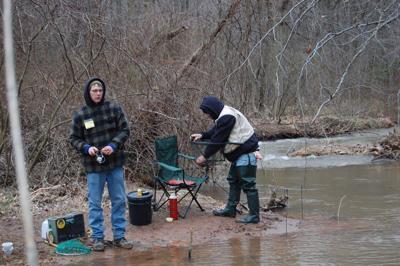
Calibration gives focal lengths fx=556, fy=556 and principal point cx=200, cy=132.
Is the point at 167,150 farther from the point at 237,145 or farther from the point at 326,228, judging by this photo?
the point at 326,228

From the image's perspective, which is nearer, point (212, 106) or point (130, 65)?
point (212, 106)

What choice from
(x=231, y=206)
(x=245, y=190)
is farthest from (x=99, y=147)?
(x=231, y=206)

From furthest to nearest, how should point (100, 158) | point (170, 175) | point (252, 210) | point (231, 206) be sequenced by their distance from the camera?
1. point (170, 175)
2. point (231, 206)
3. point (252, 210)
4. point (100, 158)

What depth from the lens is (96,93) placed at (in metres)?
5.71

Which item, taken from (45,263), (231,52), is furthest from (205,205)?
(231,52)

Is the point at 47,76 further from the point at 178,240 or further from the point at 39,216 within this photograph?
the point at 178,240

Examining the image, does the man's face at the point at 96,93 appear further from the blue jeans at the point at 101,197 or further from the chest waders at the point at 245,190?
the chest waders at the point at 245,190

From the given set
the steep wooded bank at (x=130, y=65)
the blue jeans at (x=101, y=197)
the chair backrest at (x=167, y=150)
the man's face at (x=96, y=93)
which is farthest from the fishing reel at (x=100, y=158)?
the steep wooded bank at (x=130, y=65)

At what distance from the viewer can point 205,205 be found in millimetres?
8102

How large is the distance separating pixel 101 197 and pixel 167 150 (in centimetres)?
175

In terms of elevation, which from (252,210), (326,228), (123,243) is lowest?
(326,228)

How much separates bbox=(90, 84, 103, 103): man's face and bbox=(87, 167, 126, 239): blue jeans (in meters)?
0.76

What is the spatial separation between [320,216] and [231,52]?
208 inches

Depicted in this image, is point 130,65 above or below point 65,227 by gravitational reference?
above
